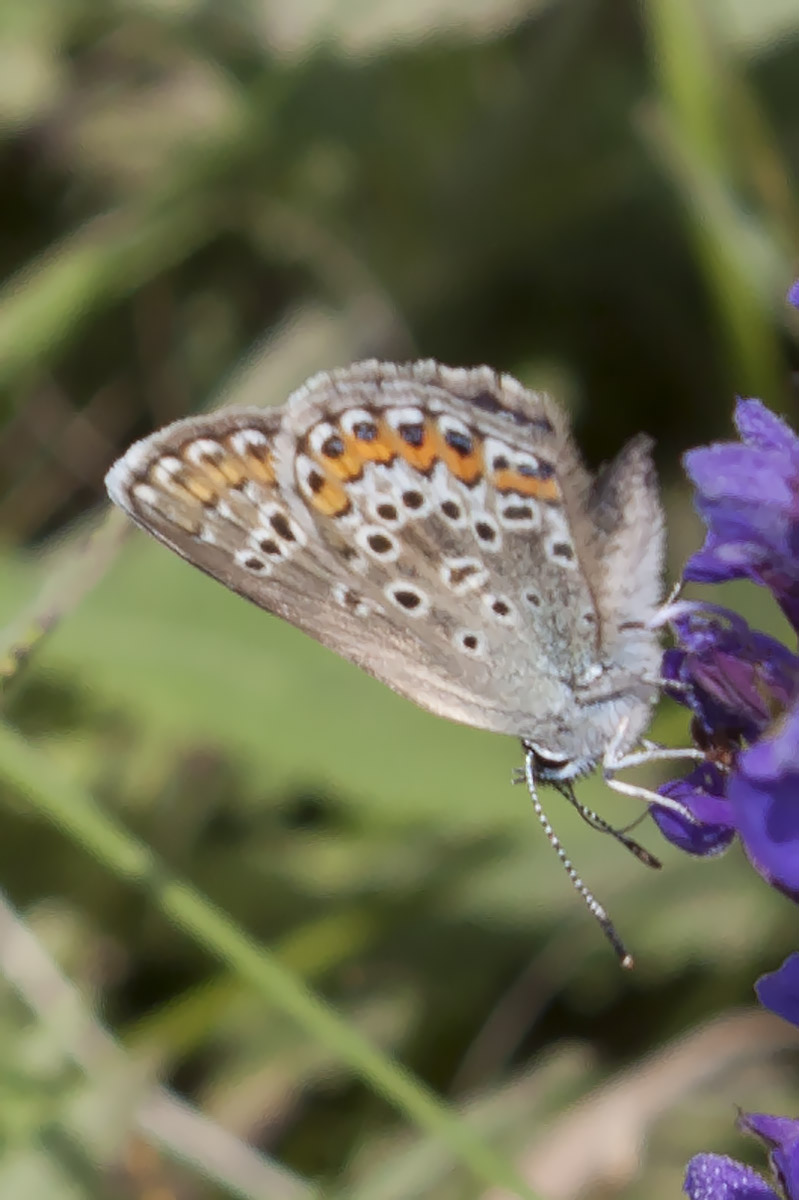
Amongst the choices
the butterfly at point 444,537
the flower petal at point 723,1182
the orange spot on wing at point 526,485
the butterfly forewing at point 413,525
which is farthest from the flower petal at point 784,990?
the orange spot on wing at point 526,485

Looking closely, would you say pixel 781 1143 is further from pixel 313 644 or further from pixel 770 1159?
pixel 313 644

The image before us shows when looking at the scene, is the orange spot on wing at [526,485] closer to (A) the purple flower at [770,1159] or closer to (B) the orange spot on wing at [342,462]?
(B) the orange spot on wing at [342,462]

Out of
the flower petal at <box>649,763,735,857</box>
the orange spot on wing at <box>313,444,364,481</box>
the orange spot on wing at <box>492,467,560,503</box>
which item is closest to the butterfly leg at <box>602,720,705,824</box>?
the flower petal at <box>649,763,735,857</box>

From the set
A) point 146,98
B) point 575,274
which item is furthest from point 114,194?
point 575,274

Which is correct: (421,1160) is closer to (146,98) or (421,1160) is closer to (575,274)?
(575,274)

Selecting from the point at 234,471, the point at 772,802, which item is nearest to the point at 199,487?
the point at 234,471
